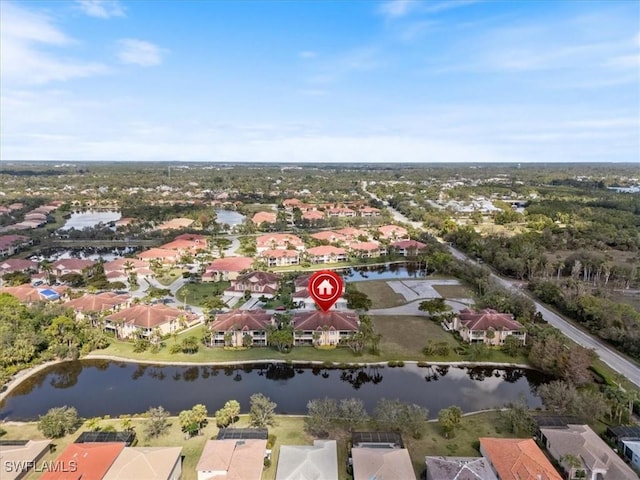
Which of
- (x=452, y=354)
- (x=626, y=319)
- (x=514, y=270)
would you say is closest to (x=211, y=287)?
(x=452, y=354)

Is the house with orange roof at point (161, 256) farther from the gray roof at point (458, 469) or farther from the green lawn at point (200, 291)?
the gray roof at point (458, 469)

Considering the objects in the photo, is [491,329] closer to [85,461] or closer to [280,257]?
[85,461]

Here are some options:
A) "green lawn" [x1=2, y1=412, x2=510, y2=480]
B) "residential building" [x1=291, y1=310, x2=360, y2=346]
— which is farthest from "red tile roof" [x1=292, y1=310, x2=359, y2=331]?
"green lawn" [x1=2, y1=412, x2=510, y2=480]

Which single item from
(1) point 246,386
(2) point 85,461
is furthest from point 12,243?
(2) point 85,461

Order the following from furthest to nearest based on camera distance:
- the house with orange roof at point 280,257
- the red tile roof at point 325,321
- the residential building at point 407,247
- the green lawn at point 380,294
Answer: the residential building at point 407,247 → the house with orange roof at point 280,257 → the green lawn at point 380,294 → the red tile roof at point 325,321

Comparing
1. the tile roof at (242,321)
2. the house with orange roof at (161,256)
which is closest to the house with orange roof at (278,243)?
the house with orange roof at (161,256)

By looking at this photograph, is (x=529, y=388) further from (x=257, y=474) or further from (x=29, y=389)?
(x=29, y=389)
